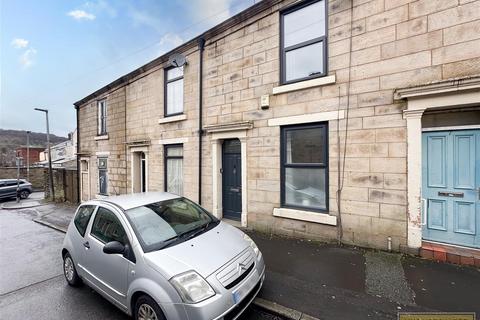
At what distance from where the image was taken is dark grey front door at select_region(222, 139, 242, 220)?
7426 millimetres

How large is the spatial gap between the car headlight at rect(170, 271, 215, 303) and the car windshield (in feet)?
1.96

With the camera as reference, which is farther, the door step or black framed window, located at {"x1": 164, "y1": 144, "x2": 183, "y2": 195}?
black framed window, located at {"x1": 164, "y1": 144, "x2": 183, "y2": 195}

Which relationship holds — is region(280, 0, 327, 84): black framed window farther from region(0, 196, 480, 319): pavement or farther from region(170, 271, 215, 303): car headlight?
region(170, 271, 215, 303): car headlight

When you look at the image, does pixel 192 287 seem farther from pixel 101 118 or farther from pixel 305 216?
pixel 101 118

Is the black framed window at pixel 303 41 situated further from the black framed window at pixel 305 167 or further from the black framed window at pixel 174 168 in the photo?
the black framed window at pixel 174 168

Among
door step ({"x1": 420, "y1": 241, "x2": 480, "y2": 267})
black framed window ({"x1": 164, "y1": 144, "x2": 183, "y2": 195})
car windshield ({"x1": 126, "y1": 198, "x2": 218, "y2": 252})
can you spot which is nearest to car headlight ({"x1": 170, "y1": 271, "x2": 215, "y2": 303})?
car windshield ({"x1": 126, "y1": 198, "x2": 218, "y2": 252})

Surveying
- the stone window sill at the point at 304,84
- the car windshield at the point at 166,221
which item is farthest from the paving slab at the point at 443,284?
the stone window sill at the point at 304,84

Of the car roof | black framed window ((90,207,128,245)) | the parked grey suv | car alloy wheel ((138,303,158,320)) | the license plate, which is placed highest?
the car roof

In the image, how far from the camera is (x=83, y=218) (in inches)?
169

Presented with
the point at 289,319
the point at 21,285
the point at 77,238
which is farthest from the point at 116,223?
the point at 21,285

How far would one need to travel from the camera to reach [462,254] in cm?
423

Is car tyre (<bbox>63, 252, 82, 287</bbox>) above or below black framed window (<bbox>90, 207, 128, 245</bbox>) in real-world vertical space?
below

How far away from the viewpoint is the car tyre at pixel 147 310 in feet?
8.88

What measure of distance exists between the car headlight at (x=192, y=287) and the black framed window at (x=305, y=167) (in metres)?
3.83
